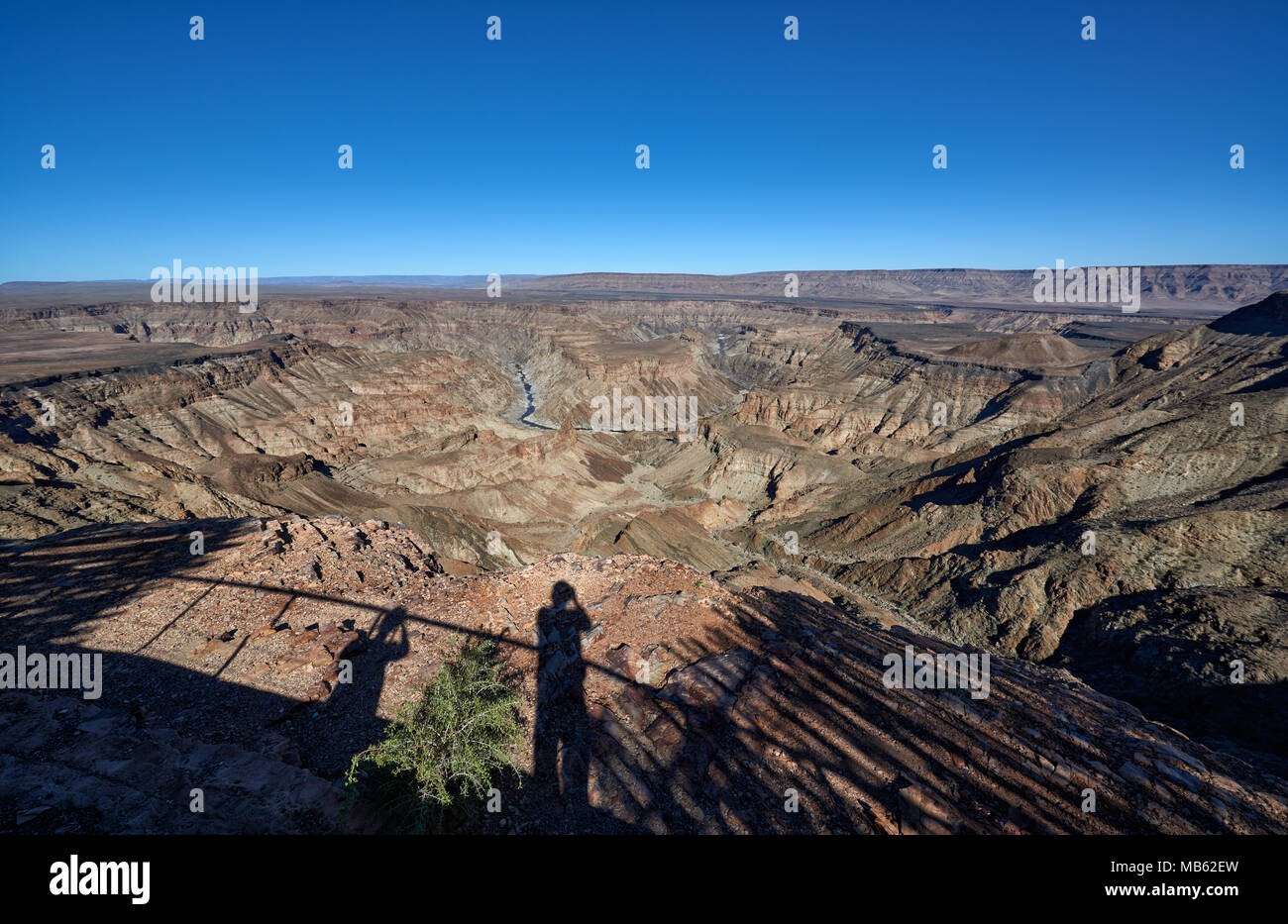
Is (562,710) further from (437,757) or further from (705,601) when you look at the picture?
(705,601)

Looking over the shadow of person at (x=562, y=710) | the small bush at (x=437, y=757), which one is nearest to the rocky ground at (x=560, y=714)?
the shadow of person at (x=562, y=710)

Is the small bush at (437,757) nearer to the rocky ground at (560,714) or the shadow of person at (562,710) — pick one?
the rocky ground at (560,714)

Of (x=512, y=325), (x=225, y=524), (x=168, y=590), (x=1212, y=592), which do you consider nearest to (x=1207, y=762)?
(x=1212, y=592)

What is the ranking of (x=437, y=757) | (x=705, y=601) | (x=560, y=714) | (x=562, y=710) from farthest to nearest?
(x=705, y=601) < (x=562, y=710) < (x=560, y=714) < (x=437, y=757)

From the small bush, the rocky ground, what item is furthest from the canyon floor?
the small bush

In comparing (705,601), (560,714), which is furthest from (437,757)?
(705,601)
